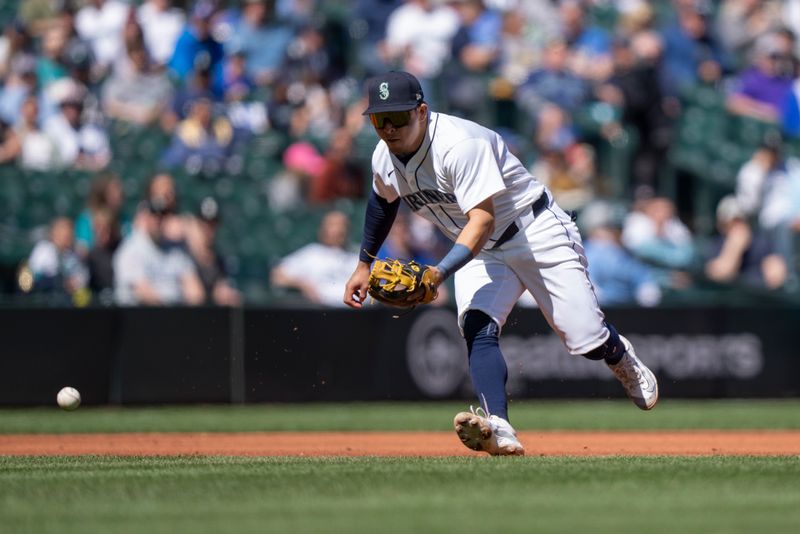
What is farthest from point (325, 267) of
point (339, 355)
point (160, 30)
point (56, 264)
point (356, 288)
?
point (356, 288)

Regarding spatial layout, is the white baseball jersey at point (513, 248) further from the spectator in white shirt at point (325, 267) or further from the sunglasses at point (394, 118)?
the spectator in white shirt at point (325, 267)

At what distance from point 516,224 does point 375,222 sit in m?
0.78

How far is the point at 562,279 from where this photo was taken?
24.3ft

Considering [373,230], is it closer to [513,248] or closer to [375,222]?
Answer: [375,222]

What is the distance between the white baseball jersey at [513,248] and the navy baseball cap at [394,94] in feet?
0.86

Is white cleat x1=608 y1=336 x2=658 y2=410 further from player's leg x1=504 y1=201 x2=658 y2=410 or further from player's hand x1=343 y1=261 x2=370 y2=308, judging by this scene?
player's hand x1=343 y1=261 x2=370 y2=308

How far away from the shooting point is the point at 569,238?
7.49 m

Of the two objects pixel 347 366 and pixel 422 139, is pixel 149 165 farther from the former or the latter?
pixel 422 139

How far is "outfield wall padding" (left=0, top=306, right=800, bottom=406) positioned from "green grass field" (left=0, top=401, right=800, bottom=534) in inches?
190

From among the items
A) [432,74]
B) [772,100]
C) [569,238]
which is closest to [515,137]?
[432,74]

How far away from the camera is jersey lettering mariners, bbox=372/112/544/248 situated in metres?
6.88

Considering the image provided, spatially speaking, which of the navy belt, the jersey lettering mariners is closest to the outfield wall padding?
the navy belt

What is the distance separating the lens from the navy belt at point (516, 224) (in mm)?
7367

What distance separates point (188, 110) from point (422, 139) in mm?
7928
